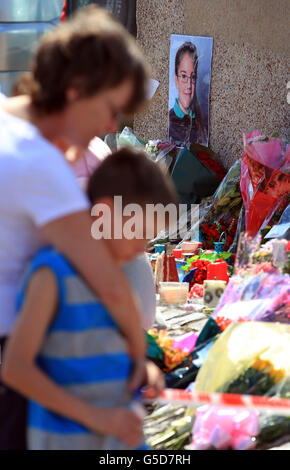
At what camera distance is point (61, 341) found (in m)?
1.26

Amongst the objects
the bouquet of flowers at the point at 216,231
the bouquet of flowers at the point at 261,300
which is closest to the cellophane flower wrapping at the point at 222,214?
the bouquet of flowers at the point at 216,231

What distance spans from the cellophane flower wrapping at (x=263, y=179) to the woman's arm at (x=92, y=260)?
163 inches

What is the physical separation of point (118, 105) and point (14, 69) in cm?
718

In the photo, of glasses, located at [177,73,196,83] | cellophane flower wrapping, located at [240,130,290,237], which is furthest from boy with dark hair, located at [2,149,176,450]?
glasses, located at [177,73,196,83]

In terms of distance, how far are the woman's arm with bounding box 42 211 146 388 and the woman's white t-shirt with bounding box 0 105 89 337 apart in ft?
0.07

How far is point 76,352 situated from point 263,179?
432cm

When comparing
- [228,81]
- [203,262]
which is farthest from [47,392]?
[228,81]

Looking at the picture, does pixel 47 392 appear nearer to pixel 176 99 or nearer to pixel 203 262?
pixel 203 262

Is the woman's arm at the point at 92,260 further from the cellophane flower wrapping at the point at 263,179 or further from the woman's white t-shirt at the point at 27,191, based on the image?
the cellophane flower wrapping at the point at 263,179

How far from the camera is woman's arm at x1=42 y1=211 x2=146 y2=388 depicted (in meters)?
1.21

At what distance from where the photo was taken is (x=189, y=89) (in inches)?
320

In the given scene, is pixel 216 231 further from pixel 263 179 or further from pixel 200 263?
pixel 200 263

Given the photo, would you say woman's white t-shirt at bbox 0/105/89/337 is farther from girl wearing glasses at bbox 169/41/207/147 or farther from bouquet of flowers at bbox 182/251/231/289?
girl wearing glasses at bbox 169/41/207/147

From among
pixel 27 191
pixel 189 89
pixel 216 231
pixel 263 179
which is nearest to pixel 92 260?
pixel 27 191
